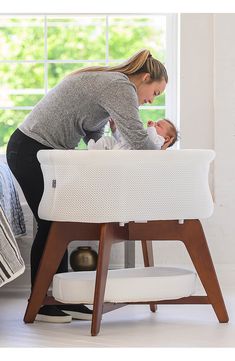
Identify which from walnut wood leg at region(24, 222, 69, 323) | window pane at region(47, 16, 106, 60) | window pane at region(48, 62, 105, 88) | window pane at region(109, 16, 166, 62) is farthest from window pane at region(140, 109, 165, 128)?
walnut wood leg at region(24, 222, 69, 323)

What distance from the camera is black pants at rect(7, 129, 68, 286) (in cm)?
300

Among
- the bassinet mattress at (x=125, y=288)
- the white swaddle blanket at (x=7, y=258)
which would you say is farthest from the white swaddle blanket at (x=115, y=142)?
the white swaddle blanket at (x=7, y=258)

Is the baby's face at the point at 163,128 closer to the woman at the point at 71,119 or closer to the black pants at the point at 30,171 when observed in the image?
the woman at the point at 71,119

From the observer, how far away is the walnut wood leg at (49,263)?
284cm

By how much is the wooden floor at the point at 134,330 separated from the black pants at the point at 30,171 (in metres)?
0.36

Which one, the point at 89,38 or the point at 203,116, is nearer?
the point at 203,116

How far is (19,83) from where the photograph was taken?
7.44 meters

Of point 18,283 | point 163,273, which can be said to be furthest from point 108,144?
point 18,283

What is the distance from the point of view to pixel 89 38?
7.07 metres

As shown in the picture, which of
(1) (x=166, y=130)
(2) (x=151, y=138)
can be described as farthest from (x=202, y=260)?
(1) (x=166, y=130)

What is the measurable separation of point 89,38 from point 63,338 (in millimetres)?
4922

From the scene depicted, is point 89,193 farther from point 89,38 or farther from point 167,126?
point 89,38

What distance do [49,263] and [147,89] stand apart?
862 millimetres

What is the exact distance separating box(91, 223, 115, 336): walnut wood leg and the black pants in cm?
41
